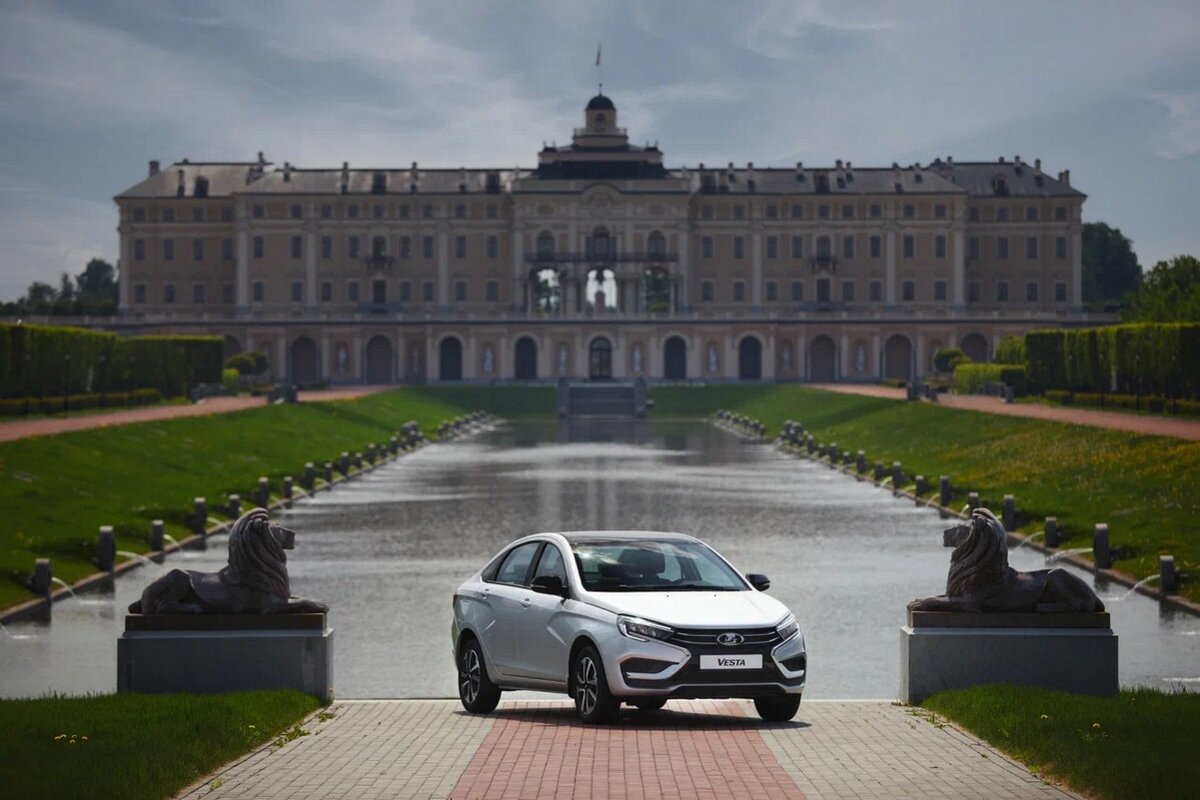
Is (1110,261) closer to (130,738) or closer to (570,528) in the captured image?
(570,528)

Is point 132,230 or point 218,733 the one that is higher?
point 132,230

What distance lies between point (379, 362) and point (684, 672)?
12484 centimetres

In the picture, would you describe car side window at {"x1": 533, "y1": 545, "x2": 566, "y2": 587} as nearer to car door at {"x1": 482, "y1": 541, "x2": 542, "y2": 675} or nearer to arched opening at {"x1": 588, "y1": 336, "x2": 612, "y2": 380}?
car door at {"x1": 482, "y1": 541, "x2": 542, "y2": 675}

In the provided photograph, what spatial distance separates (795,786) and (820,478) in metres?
43.2

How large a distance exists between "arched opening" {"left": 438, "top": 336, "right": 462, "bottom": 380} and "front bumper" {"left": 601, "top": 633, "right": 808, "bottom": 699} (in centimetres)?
12171

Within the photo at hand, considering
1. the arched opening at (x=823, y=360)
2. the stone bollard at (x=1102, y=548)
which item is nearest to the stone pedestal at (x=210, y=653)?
the stone bollard at (x=1102, y=548)

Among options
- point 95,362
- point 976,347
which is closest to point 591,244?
point 976,347

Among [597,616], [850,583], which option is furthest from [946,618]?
[850,583]

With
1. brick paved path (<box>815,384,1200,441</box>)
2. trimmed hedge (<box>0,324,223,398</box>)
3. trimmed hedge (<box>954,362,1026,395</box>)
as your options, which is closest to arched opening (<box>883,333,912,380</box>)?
trimmed hedge (<box>954,362,1026,395</box>)

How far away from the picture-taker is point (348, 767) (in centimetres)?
1293

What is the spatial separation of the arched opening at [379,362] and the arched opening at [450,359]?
3912 millimetres

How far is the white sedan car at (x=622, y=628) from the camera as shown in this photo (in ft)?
47.7

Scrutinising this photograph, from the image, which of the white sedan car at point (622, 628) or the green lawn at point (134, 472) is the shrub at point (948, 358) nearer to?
the green lawn at point (134, 472)

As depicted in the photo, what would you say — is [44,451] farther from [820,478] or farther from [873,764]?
[873,764]
